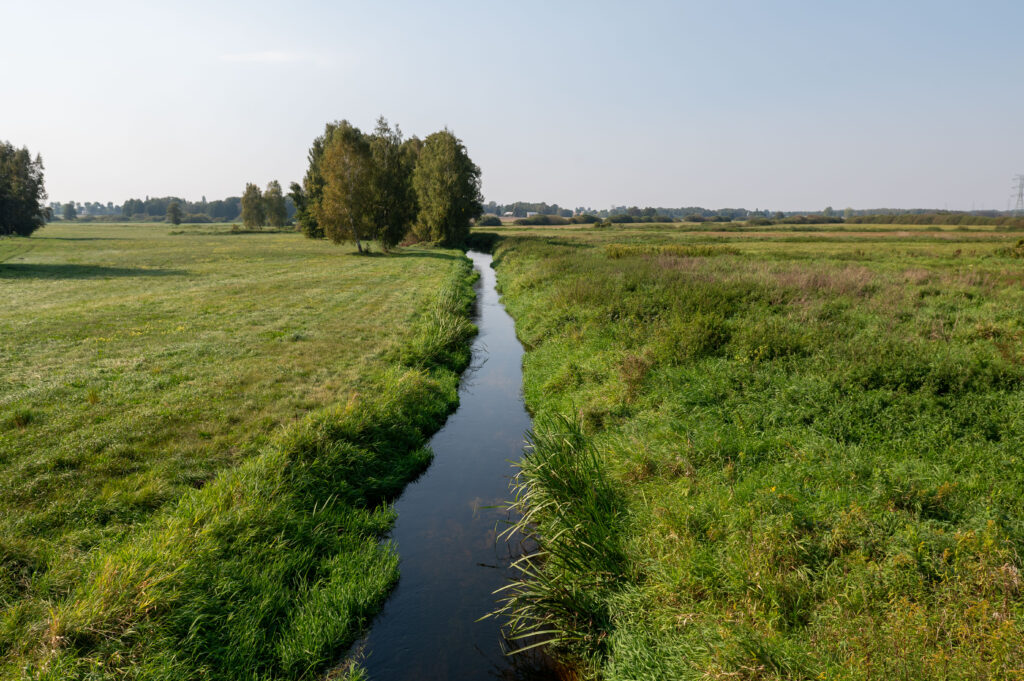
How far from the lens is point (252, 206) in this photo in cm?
9688

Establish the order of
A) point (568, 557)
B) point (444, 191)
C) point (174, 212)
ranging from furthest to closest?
point (174, 212) < point (444, 191) < point (568, 557)

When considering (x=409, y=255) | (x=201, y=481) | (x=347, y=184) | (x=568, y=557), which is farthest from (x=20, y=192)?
(x=568, y=557)

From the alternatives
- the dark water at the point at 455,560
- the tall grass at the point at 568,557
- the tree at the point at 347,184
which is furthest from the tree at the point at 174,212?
the tall grass at the point at 568,557

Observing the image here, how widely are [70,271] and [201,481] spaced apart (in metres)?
35.6

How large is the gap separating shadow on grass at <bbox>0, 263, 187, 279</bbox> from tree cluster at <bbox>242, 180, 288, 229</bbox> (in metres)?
66.4

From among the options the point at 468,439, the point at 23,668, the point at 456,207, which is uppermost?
the point at 456,207

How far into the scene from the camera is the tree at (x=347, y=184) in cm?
4566

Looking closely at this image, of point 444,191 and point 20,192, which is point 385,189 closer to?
point 444,191

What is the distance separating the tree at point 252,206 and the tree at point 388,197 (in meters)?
51.0

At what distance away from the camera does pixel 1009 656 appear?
3658mm

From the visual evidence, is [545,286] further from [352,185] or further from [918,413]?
[352,185]

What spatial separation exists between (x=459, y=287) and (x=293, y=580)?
77.3 ft

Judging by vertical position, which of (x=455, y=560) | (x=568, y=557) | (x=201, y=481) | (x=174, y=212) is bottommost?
(x=455, y=560)

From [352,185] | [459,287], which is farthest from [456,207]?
[459,287]
